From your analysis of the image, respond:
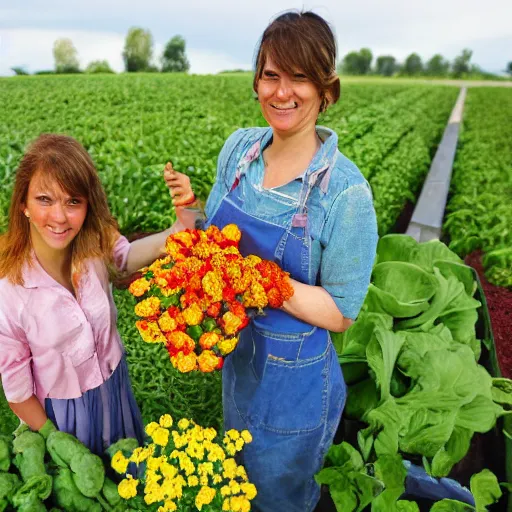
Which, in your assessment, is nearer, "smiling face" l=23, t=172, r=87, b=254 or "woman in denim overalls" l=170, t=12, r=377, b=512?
"woman in denim overalls" l=170, t=12, r=377, b=512

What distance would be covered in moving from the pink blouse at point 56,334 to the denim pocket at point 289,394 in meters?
0.54

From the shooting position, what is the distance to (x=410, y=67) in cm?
10344

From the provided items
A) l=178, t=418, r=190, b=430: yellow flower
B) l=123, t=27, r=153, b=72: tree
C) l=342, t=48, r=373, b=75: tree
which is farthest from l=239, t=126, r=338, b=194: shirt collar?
l=342, t=48, r=373, b=75: tree

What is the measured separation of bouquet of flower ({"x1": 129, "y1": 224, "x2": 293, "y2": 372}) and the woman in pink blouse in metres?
0.41

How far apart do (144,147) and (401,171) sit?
316 cm

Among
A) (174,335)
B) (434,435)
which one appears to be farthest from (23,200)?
(434,435)

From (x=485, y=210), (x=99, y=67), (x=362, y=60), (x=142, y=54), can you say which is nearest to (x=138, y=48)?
(x=142, y=54)

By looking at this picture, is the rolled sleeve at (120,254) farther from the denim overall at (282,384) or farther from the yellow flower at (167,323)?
the yellow flower at (167,323)

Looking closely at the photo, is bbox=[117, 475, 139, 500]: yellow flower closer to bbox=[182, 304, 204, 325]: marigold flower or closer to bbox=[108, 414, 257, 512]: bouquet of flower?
bbox=[108, 414, 257, 512]: bouquet of flower

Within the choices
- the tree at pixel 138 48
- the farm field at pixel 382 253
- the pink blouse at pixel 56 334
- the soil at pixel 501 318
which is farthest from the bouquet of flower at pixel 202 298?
the tree at pixel 138 48

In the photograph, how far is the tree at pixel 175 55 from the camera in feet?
252

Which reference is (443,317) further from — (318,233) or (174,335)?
(174,335)

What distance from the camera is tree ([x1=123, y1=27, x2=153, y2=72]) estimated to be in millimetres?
74125

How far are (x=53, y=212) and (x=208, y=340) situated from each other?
0.65 meters
